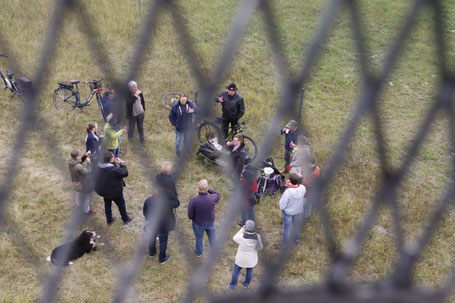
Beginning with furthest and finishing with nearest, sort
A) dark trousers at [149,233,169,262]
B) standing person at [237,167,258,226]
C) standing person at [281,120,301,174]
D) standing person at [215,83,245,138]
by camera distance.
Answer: dark trousers at [149,233,169,262] → standing person at [237,167,258,226] → standing person at [215,83,245,138] → standing person at [281,120,301,174]

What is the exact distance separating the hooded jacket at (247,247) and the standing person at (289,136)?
106 cm

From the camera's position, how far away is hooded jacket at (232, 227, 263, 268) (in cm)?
408

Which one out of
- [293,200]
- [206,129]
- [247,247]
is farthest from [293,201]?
[206,129]

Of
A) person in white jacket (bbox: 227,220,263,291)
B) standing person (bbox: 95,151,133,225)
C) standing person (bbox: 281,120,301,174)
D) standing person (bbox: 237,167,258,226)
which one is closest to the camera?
standing person (bbox: 281,120,301,174)

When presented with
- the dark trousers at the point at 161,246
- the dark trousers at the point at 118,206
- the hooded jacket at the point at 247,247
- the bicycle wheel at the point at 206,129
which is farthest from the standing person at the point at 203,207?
the bicycle wheel at the point at 206,129

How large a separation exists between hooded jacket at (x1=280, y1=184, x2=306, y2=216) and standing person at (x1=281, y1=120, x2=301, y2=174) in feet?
1.80

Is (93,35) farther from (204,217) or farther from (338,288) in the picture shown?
(204,217)

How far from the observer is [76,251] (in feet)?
15.0

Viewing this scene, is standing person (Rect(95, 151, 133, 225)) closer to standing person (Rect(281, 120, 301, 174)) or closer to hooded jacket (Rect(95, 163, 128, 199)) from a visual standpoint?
hooded jacket (Rect(95, 163, 128, 199))

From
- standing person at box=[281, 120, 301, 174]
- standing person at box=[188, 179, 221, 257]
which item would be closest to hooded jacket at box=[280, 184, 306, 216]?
standing person at box=[281, 120, 301, 174]

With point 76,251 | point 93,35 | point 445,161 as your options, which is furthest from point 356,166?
point 93,35

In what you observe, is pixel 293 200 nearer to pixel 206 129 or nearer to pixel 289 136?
pixel 289 136

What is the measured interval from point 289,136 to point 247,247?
1933mm

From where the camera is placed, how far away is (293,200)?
4.61m
